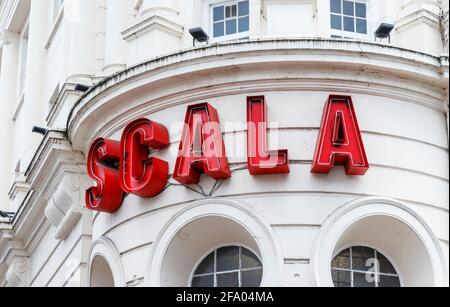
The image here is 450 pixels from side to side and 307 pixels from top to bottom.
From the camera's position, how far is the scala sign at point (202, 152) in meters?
20.1

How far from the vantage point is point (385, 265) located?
69.5 feet

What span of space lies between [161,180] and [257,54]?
9.25 feet

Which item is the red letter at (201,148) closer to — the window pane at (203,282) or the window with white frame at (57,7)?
the window pane at (203,282)

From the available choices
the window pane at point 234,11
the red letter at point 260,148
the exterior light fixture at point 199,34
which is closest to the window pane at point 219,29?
the window pane at point 234,11

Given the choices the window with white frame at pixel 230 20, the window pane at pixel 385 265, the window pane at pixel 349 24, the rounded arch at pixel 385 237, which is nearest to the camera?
the rounded arch at pixel 385 237

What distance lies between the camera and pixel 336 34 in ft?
73.9

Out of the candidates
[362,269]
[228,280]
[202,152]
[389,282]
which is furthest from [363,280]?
[202,152]

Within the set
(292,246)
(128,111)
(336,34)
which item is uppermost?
(336,34)

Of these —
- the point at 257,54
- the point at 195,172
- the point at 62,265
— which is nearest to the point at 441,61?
the point at 257,54

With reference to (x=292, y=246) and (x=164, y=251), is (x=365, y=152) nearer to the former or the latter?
(x=292, y=246)

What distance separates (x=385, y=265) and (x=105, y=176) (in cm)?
538

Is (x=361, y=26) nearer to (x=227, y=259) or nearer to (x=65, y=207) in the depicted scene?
(x=227, y=259)

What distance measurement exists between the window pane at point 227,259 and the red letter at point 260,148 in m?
1.82

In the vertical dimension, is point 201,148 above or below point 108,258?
→ above
